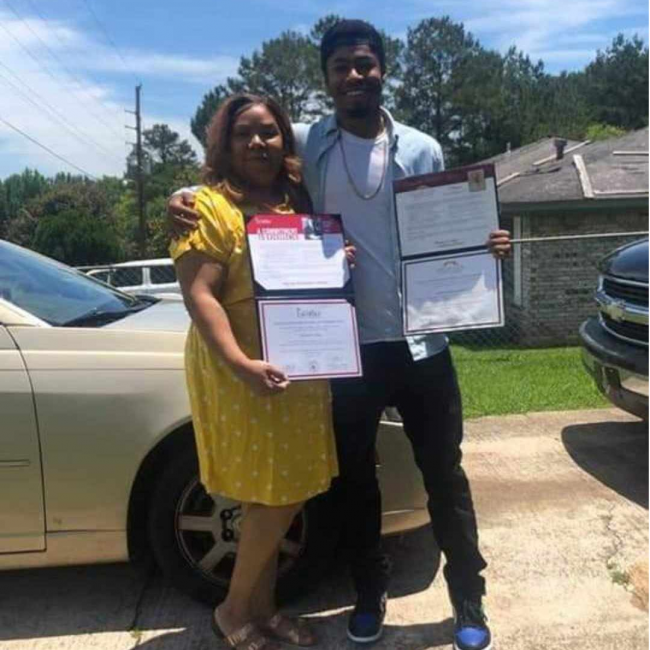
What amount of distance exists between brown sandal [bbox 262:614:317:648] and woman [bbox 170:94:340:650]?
0.37m

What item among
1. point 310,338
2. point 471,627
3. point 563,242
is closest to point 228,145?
point 310,338

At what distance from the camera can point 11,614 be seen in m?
3.37

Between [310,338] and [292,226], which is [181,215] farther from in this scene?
[310,338]

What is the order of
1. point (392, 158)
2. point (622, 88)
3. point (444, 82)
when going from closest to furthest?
1. point (392, 158)
2. point (444, 82)
3. point (622, 88)

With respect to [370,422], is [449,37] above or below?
above

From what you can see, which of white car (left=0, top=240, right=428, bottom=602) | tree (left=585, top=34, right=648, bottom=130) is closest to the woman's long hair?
white car (left=0, top=240, right=428, bottom=602)

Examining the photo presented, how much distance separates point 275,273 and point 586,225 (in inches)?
516

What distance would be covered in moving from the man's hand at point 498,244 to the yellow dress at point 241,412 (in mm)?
664

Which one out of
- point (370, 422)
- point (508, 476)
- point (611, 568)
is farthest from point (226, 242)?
point (508, 476)

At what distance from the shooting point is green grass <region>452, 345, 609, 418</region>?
6.34 m

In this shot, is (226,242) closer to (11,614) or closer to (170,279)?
(11,614)

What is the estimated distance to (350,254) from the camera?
8.86ft

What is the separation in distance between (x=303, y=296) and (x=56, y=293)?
158 centimetres

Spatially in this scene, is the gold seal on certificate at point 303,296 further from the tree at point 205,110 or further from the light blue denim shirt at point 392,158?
the tree at point 205,110
